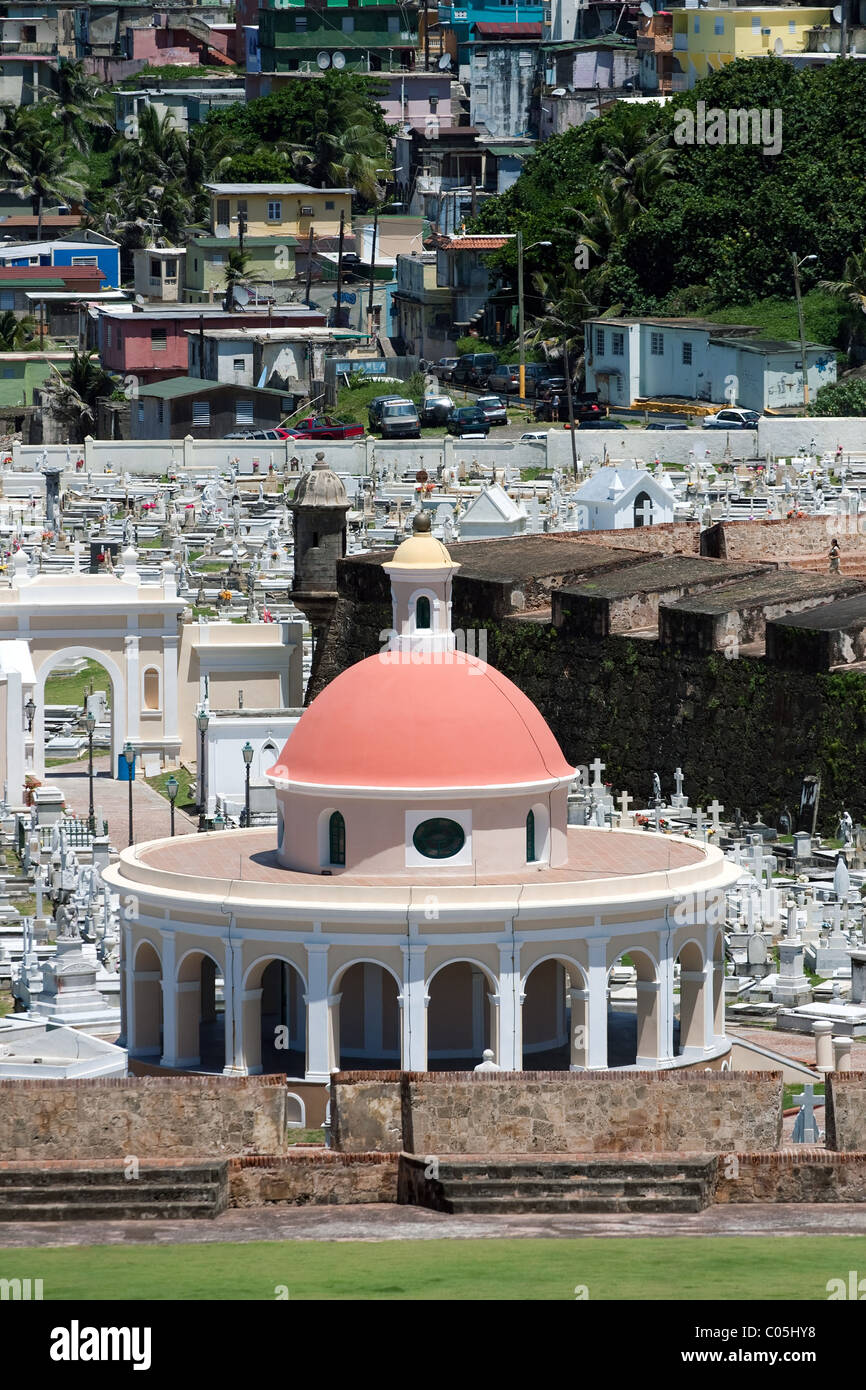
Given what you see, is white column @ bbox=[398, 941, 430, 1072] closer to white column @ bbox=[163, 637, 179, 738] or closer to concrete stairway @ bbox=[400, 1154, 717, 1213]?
concrete stairway @ bbox=[400, 1154, 717, 1213]

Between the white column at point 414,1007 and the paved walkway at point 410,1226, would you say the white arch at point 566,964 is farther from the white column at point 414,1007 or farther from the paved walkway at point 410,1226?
the paved walkway at point 410,1226

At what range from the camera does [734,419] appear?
104812 mm

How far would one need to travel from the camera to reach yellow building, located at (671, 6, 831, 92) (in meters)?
150

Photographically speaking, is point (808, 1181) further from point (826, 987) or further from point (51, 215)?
point (51, 215)

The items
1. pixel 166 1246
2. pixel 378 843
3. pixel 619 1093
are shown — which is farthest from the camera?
pixel 378 843

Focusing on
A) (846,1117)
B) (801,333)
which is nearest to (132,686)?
(846,1117)

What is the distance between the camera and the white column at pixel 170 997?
132ft

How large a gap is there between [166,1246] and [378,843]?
10212 millimetres

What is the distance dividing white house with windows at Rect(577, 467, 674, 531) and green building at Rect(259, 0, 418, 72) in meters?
96.8

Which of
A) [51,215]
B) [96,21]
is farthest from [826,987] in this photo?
[96,21]

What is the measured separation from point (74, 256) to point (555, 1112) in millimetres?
120293

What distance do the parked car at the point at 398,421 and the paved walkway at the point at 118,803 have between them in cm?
3926

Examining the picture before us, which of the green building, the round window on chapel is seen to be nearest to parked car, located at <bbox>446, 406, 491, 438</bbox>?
the round window on chapel

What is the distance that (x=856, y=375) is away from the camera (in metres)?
109
